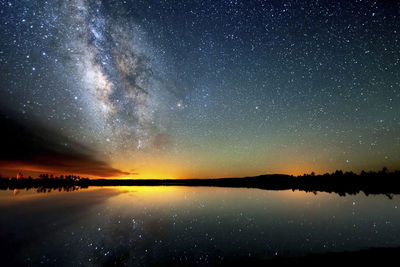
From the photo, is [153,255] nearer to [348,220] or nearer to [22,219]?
[22,219]

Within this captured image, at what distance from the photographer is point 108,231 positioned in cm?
1113

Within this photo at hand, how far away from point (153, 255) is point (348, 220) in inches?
521

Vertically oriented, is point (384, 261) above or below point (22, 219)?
above

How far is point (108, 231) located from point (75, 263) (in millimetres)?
4098

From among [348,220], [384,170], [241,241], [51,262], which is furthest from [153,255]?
[384,170]

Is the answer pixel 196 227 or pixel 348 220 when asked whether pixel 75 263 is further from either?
pixel 348 220

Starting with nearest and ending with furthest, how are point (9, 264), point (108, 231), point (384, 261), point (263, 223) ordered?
1. point (384, 261)
2. point (9, 264)
3. point (108, 231)
4. point (263, 223)

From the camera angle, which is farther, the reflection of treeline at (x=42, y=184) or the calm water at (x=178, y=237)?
the reflection of treeline at (x=42, y=184)

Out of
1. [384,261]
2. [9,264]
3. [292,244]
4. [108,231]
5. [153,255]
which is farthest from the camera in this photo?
[108,231]

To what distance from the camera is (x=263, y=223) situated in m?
13.3

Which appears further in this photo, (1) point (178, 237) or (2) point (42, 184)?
(2) point (42, 184)

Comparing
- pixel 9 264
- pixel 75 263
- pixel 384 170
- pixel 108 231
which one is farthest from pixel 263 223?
pixel 384 170

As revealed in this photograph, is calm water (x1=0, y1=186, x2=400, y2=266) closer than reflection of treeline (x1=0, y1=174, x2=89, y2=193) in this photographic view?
Yes

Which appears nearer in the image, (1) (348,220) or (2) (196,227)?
(2) (196,227)
